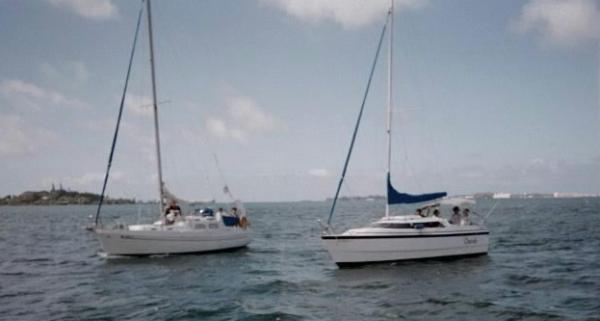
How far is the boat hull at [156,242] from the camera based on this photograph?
30625mm

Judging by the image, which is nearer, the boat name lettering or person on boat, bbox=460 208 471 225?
the boat name lettering

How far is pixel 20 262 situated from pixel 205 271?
1282 cm

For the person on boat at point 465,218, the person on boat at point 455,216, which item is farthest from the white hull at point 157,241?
the person on boat at point 465,218

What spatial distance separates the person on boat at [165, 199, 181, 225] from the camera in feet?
107

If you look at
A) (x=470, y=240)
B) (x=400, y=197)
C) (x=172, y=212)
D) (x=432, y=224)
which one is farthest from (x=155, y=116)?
(x=470, y=240)

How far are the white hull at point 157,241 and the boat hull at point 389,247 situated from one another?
9.89 metres

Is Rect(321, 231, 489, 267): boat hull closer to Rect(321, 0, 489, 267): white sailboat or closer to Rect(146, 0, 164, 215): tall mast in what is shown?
Rect(321, 0, 489, 267): white sailboat

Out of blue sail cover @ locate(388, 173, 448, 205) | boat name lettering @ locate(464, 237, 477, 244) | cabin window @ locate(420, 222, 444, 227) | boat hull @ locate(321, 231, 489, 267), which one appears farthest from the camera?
boat name lettering @ locate(464, 237, 477, 244)

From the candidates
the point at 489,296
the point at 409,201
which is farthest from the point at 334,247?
the point at 489,296

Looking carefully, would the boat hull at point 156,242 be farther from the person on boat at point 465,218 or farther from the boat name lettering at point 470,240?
the boat name lettering at point 470,240

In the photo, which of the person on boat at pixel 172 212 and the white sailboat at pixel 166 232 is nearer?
the white sailboat at pixel 166 232

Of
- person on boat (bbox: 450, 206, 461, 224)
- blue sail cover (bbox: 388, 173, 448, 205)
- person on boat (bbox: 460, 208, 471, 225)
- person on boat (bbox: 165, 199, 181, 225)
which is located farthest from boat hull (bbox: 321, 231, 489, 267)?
person on boat (bbox: 165, 199, 181, 225)

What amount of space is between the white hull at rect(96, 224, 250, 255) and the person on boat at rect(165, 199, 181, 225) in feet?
4.00

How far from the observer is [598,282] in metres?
21.9
